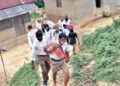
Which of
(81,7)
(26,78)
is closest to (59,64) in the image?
(26,78)

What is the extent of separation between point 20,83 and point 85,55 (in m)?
2.72

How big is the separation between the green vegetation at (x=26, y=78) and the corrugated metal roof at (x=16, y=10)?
6127 mm

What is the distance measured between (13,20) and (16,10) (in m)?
0.76

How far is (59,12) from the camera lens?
21.0m

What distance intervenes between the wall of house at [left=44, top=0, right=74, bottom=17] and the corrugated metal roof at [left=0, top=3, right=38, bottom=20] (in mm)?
1502

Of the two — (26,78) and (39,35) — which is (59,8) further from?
(39,35)

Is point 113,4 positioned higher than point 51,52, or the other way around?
point 51,52

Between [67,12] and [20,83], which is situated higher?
[67,12]

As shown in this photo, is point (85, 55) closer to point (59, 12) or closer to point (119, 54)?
point (119, 54)

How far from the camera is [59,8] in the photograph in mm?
20812

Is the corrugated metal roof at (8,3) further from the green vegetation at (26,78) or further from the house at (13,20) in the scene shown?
the green vegetation at (26,78)

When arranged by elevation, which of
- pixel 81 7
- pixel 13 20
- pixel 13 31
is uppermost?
pixel 81 7

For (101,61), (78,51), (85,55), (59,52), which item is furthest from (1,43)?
(59,52)

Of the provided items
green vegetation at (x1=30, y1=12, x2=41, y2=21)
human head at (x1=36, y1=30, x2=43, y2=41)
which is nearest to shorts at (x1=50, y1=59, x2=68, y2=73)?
human head at (x1=36, y1=30, x2=43, y2=41)
